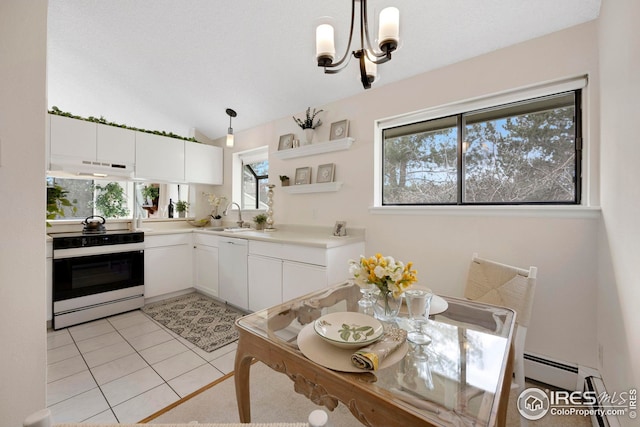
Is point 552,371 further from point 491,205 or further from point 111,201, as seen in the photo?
point 111,201

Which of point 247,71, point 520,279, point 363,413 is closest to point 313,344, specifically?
point 363,413

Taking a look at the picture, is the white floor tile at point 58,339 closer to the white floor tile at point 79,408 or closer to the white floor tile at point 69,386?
the white floor tile at point 69,386

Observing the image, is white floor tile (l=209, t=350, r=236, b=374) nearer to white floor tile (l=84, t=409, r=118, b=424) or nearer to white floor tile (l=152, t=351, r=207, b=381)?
white floor tile (l=152, t=351, r=207, b=381)

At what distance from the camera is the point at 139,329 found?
8.57ft

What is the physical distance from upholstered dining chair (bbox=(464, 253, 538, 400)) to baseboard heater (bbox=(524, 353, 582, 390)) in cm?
54

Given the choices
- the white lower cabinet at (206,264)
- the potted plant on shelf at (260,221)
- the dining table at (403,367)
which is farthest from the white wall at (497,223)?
the white lower cabinet at (206,264)

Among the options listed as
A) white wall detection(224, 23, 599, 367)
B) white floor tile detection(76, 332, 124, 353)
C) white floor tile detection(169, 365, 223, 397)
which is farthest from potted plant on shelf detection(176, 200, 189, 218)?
white floor tile detection(169, 365, 223, 397)

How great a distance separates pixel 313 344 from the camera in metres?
0.97

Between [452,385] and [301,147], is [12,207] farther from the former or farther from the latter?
[301,147]

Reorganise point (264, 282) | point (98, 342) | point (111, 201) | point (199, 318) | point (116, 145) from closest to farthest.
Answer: point (98, 342) < point (264, 282) < point (199, 318) < point (116, 145) < point (111, 201)

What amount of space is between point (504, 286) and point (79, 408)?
265cm

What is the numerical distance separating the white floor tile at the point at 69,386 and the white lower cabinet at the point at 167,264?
1.37 metres

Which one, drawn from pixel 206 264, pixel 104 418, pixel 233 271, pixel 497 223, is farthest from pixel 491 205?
pixel 206 264

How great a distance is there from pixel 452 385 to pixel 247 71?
299cm
